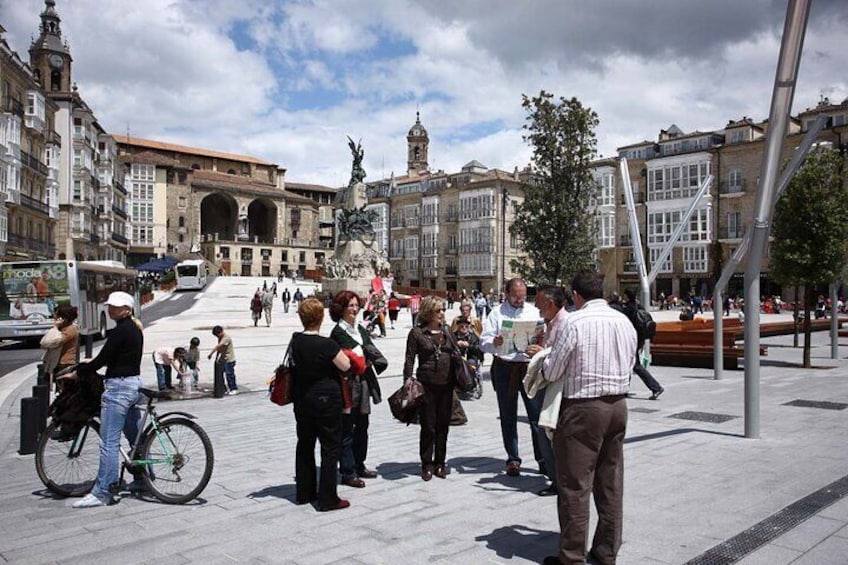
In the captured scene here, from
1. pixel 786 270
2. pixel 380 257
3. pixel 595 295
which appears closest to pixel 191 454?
pixel 595 295

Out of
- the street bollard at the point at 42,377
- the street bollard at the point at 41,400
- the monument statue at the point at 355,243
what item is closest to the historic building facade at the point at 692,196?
the monument statue at the point at 355,243

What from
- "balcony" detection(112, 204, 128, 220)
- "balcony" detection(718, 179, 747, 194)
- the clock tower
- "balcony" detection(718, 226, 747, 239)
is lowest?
"balcony" detection(718, 226, 747, 239)

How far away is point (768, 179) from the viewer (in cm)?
815

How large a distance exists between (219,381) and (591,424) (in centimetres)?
900

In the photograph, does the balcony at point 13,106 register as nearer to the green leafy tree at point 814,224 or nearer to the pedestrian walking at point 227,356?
the pedestrian walking at point 227,356

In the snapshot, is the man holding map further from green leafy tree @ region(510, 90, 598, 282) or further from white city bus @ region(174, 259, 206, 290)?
white city bus @ region(174, 259, 206, 290)

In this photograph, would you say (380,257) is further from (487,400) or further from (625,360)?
(625,360)

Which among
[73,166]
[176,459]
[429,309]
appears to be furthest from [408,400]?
[73,166]

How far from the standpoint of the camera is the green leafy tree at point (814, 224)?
14.5 meters

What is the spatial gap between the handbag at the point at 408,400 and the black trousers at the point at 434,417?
14 cm

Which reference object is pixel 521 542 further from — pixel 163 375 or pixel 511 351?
pixel 163 375

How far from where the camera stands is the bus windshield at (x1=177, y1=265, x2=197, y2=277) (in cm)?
6166

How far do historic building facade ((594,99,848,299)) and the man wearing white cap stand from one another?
46631 mm

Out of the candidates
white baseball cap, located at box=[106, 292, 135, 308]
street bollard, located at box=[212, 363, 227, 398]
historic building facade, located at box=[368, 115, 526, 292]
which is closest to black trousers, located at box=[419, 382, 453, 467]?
white baseball cap, located at box=[106, 292, 135, 308]
